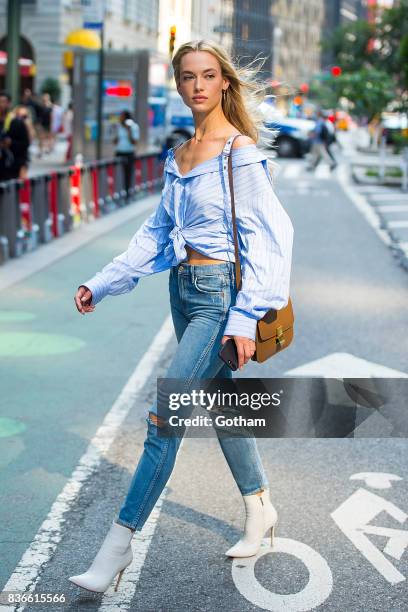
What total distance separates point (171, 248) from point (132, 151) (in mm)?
19130

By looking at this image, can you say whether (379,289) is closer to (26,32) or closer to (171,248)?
(171,248)

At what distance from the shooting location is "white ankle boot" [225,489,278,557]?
14.3 feet

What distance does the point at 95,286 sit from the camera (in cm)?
418

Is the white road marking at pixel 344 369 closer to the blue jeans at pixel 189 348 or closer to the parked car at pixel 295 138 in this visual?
the blue jeans at pixel 189 348

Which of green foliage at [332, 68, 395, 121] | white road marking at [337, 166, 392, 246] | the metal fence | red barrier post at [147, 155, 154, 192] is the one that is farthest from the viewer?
green foliage at [332, 68, 395, 121]

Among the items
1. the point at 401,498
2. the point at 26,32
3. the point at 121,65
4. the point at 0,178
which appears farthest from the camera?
the point at 26,32

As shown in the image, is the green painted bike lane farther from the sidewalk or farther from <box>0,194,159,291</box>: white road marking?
the sidewalk

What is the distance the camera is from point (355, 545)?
4.58 metres

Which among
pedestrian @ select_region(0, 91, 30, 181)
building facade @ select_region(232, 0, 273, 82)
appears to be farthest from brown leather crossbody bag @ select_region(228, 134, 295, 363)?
building facade @ select_region(232, 0, 273, 82)

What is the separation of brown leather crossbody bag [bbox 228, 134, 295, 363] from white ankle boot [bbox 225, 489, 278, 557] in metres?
0.70

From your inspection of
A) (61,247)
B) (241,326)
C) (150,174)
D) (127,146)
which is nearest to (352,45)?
(150,174)

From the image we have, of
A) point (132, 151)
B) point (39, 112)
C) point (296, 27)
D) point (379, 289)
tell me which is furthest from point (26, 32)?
point (296, 27)

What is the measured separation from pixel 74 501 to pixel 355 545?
4.15 ft

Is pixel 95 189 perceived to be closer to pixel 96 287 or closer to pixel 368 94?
pixel 96 287
